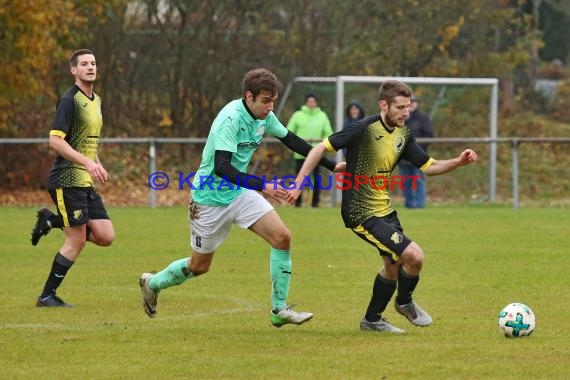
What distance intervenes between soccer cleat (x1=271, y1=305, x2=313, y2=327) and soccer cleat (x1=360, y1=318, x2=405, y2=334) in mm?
366

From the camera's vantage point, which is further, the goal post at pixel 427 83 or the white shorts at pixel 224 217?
the goal post at pixel 427 83

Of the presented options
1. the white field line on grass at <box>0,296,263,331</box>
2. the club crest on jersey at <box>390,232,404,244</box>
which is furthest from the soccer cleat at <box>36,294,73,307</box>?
the club crest on jersey at <box>390,232,404,244</box>

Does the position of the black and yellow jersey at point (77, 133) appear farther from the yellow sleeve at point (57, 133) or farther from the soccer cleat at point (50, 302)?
the soccer cleat at point (50, 302)

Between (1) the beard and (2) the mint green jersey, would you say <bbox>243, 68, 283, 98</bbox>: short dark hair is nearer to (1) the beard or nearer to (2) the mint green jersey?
(2) the mint green jersey

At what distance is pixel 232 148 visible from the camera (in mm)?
8250

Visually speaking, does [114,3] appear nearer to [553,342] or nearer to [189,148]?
[189,148]

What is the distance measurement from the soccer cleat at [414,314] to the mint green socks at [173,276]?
1.48m

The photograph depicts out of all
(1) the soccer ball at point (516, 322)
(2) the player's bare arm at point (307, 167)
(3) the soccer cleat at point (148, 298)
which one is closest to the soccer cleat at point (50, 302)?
(3) the soccer cleat at point (148, 298)

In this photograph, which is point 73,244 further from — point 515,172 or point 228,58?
point 228,58

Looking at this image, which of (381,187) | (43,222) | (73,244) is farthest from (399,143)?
(43,222)

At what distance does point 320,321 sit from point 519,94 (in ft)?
81.0

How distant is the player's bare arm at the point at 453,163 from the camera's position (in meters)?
8.27

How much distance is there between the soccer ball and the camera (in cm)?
793

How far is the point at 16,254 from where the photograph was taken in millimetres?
14016
